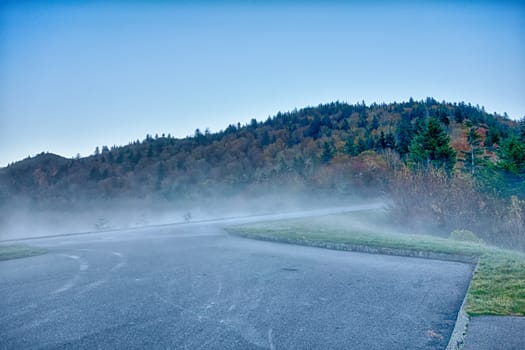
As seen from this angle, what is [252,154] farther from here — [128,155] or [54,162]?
[54,162]

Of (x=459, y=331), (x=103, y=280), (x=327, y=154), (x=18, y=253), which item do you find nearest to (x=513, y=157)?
(x=459, y=331)

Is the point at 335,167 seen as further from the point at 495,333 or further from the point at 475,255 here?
the point at 495,333

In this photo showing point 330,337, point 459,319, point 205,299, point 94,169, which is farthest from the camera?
point 94,169

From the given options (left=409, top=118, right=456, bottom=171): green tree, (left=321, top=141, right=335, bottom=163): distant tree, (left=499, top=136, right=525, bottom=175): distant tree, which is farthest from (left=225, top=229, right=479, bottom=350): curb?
(left=321, top=141, right=335, bottom=163): distant tree

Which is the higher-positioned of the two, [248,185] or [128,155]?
[128,155]

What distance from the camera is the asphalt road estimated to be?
13.4ft

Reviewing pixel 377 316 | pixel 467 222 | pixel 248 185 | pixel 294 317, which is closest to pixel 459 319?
pixel 377 316

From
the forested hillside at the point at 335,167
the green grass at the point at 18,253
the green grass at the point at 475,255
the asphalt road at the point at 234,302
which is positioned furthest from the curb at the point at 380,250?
the forested hillside at the point at 335,167

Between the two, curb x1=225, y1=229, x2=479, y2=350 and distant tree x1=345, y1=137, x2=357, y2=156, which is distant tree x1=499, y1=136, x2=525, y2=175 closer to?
curb x1=225, y1=229, x2=479, y2=350

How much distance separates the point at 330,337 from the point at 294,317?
81 cm

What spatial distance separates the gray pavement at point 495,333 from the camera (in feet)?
11.8

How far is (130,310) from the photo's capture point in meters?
5.23

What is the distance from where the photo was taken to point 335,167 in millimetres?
47938

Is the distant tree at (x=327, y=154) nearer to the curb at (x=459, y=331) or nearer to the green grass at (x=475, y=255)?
the green grass at (x=475, y=255)
